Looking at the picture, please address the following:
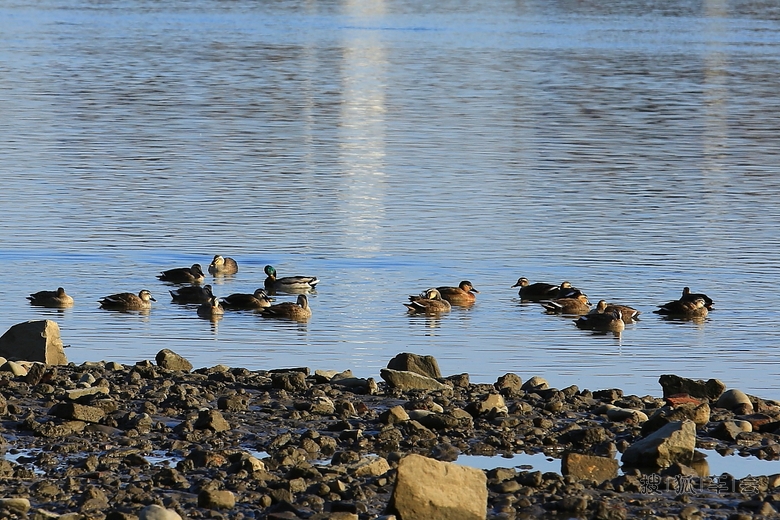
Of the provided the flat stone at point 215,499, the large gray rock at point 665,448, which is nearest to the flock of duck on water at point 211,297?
the large gray rock at point 665,448

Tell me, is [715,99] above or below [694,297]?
above

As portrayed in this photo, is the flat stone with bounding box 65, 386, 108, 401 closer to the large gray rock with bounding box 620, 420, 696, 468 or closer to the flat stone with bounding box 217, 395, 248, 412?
the flat stone with bounding box 217, 395, 248, 412

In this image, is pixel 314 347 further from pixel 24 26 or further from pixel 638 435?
pixel 24 26

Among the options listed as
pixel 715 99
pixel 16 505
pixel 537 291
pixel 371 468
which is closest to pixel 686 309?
pixel 537 291

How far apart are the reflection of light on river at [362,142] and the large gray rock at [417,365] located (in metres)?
9.52

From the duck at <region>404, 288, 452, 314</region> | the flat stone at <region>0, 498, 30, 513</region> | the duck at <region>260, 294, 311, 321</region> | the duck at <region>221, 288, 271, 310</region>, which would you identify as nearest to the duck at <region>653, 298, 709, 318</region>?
the duck at <region>404, 288, 452, 314</region>

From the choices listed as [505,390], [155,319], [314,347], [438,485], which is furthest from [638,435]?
[155,319]

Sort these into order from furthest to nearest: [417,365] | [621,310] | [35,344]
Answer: [621,310] < [35,344] < [417,365]

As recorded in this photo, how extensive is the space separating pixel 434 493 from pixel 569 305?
10.8m

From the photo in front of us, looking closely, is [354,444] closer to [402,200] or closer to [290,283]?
[290,283]

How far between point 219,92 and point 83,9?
2245 inches

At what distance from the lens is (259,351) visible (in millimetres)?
17516

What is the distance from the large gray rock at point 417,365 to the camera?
1445 centimetres

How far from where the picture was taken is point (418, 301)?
2009cm
